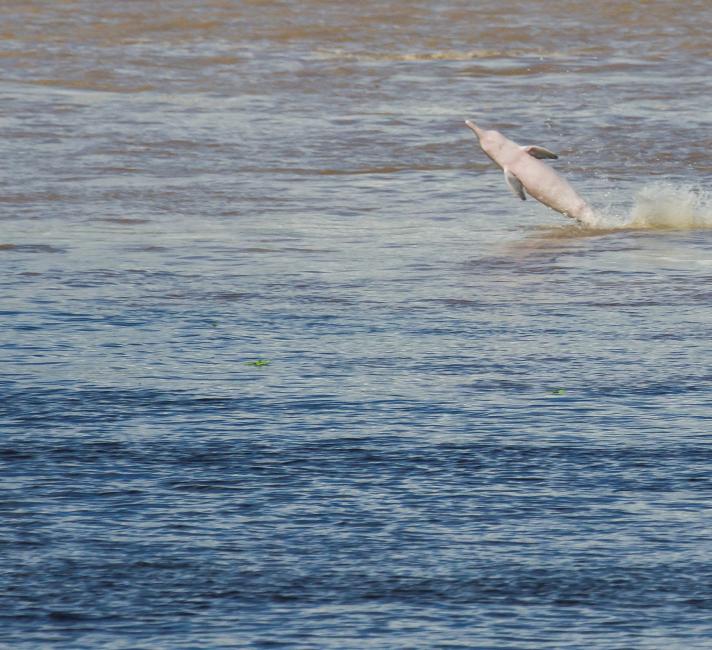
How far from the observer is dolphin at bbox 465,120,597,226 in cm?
1156

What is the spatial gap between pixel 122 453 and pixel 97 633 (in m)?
1.65

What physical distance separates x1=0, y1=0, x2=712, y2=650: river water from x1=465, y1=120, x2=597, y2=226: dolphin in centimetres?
18

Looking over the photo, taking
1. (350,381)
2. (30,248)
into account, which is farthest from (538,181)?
(350,381)

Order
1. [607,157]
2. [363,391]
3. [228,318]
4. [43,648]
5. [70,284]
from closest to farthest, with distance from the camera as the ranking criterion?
[43,648] → [363,391] → [228,318] → [70,284] → [607,157]

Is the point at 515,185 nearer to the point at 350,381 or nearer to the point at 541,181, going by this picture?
the point at 541,181

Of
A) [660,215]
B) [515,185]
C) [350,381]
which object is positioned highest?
[350,381]

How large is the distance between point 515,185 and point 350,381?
14.5 feet

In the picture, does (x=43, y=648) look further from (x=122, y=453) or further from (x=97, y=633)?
(x=122, y=453)

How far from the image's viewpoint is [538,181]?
11.8 meters

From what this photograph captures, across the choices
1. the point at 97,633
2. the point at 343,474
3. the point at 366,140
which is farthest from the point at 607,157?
the point at 97,633

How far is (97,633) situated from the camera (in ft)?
16.3

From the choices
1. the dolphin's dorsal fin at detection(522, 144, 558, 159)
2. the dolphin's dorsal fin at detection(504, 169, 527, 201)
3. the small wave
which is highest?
the dolphin's dorsal fin at detection(522, 144, 558, 159)

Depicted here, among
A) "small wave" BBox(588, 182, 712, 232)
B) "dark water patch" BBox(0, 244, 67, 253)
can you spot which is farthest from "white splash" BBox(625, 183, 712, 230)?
"dark water patch" BBox(0, 244, 67, 253)

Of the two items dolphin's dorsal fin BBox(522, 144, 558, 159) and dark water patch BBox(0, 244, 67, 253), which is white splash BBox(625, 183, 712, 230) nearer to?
dolphin's dorsal fin BBox(522, 144, 558, 159)
